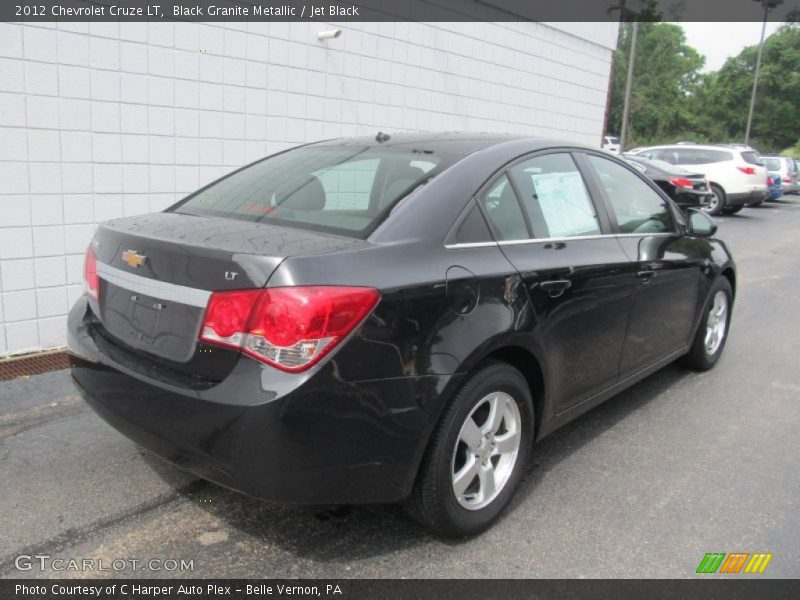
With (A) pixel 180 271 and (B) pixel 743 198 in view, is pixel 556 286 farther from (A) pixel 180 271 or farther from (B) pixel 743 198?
(B) pixel 743 198

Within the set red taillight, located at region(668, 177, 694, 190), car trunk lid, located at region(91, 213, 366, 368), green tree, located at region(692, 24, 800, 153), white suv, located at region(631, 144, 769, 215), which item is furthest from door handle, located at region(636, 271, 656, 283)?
green tree, located at region(692, 24, 800, 153)

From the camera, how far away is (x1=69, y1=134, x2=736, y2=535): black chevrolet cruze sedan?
2.16 m

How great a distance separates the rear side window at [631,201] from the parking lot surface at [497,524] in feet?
3.70

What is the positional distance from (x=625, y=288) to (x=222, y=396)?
2203 millimetres

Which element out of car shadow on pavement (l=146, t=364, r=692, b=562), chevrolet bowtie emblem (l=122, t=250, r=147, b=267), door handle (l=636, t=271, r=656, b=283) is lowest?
car shadow on pavement (l=146, t=364, r=692, b=562)

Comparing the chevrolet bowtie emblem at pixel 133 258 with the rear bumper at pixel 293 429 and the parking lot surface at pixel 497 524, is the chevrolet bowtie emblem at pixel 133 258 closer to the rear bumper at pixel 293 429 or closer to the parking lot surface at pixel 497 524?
the rear bumper at pixel 293 429

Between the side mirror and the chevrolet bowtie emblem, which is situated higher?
the side mirror

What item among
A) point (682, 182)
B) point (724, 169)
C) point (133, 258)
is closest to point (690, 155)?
point (724, 169)

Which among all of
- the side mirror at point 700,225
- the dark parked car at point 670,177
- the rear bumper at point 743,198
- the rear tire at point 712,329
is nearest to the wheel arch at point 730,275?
the rear tire at point 712,329

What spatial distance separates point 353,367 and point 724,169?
16.8 meters

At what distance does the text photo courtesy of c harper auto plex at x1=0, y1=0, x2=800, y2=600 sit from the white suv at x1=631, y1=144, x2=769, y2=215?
40.8 ft

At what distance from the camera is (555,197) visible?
327 cm

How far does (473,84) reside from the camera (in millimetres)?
8766

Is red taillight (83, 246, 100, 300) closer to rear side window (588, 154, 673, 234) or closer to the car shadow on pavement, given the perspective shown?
the car shadow on pavement
